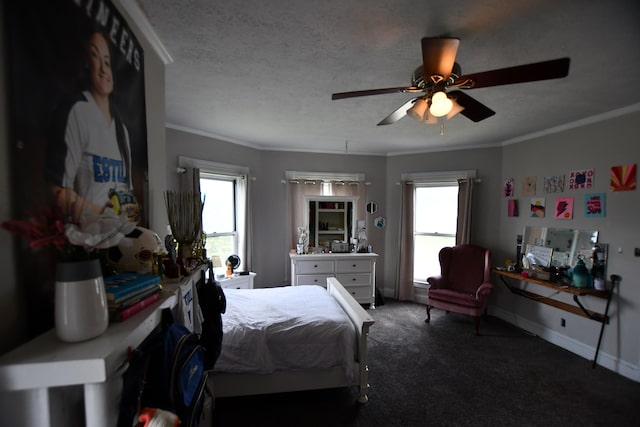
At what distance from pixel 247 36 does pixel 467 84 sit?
1.23 m

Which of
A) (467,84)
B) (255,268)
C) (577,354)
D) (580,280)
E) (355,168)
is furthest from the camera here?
(355,168)

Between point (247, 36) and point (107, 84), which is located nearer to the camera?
point (107, 84)

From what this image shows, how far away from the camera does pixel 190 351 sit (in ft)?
2.90

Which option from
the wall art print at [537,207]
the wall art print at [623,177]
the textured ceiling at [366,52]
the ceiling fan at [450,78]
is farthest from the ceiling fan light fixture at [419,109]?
the wall art print at [537,207]

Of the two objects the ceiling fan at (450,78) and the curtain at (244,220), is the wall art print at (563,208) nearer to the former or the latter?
the ceiling fan at (450,78)

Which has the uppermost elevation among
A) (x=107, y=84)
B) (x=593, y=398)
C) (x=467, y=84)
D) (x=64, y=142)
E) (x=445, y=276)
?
(x=467, y=84)

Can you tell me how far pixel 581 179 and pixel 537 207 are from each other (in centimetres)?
54

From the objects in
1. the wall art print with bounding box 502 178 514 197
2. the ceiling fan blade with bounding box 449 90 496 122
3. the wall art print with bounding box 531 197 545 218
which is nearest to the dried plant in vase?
the ceiling fan blade with bounding box 449 90 496 122

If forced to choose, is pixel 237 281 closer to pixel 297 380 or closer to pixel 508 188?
pixel 297 380

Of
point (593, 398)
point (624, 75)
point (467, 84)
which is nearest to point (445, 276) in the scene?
point (593, 398)

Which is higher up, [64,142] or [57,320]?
[64,142]

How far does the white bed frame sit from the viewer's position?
80.7 inches

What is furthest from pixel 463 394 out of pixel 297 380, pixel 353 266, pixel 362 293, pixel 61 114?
pixel 61 114

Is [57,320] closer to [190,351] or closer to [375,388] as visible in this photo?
[190,351]
